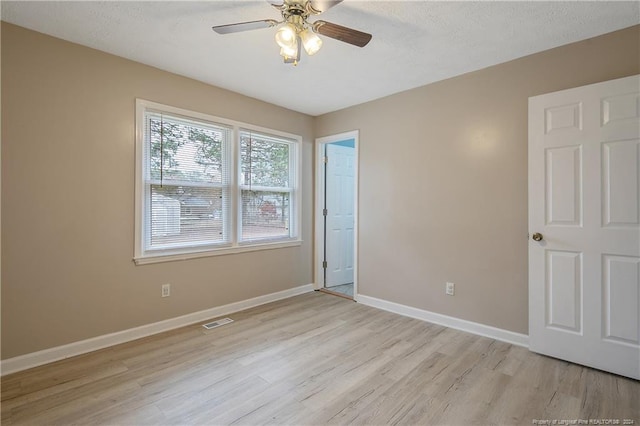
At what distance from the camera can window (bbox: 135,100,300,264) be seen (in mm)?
2902

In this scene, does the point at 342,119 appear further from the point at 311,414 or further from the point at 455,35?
the point at 311,414

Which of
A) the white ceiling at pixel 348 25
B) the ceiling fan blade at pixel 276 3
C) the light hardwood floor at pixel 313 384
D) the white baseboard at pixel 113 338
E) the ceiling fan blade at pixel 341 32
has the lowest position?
the light hardwood floor at pixel 313 384

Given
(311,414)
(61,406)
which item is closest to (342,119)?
(311,414)

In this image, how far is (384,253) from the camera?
370 cm

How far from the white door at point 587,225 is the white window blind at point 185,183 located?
301 centimetres

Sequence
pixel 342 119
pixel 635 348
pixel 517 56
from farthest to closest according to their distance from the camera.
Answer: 1. pixel 342 119
2. pixel 517 56
3. pixel 635 348

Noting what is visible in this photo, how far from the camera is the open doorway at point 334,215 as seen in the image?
4.46 meters

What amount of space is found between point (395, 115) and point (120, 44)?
108 inches

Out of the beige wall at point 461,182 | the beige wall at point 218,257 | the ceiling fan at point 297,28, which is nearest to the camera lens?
the ceiling fan at point 297,28

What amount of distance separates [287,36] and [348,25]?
0.73 m

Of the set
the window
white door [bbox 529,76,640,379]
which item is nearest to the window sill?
the window

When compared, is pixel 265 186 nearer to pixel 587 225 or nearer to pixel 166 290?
pixel 166 290

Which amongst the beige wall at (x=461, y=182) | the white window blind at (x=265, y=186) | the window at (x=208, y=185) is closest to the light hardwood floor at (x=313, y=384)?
the beige wall at (x=461, y=182)

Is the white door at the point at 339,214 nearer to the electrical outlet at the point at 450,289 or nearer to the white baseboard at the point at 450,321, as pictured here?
the white baseboard at the point at 450,321
